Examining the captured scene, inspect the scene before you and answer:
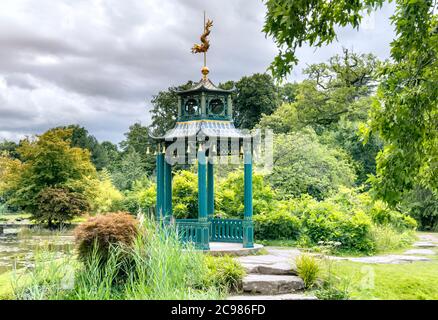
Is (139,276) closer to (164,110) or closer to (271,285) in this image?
(271,285)

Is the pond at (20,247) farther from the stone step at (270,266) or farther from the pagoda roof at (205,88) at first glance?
the pagoda roof at (205,88)

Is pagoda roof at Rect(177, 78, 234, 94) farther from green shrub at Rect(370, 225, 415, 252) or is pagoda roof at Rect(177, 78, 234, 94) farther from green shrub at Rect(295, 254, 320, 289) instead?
green shrub at Rect(370, 225, 415, 252)

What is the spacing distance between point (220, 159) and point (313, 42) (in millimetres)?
5160

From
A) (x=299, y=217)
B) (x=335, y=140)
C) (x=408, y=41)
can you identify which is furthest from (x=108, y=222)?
(x=335, y=140)

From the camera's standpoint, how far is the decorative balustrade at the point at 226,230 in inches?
366

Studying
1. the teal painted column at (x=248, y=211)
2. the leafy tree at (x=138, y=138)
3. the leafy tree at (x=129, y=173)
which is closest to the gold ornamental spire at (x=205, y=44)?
the teal painted column at (x=248, y=211)

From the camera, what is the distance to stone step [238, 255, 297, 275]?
6621 mm

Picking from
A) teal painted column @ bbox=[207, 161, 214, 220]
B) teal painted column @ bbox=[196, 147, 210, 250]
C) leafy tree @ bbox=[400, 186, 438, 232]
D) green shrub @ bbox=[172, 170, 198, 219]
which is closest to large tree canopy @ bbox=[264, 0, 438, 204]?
teal painted column @ bbox=[196, 147, 210, 250]

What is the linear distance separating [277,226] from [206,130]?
3529 mm

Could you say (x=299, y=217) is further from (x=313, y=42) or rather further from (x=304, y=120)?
(x=304, y=120)

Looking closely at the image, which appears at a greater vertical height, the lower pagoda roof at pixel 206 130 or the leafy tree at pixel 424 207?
the lower pagoda roof at pixel 206 130

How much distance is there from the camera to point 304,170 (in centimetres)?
1562

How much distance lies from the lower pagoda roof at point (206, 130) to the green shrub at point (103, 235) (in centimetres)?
292

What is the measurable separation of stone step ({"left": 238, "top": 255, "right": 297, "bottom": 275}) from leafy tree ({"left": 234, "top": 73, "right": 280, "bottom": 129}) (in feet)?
59.2
